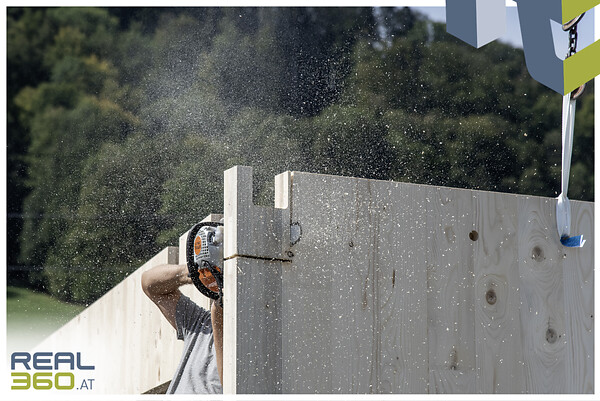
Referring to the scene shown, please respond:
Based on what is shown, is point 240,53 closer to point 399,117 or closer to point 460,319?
point 399,117

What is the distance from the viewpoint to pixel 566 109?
2939 millimetres

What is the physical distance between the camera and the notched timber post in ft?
8.27

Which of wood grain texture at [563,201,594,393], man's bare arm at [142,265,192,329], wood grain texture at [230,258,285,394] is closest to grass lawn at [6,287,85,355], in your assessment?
man's bare arm at [142,265,192,329]

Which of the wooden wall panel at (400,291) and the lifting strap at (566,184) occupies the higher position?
the lifting strap at (566,184)

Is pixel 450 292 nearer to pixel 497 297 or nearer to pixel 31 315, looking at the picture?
pixel 497 297

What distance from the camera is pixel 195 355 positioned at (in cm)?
367

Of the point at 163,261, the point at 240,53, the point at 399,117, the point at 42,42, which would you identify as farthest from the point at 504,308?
the point at 42,42

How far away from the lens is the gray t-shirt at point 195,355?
3571mm

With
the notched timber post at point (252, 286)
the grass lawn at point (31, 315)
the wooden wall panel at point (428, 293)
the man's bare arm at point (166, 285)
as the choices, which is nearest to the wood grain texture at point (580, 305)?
the wooden wall panel at point (428, 293)

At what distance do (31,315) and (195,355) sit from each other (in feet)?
50.7

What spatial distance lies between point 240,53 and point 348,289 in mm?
13511

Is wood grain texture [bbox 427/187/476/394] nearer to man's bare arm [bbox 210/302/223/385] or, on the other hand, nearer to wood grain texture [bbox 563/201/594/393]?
wood grain texture [bbox 563/201/594/393]

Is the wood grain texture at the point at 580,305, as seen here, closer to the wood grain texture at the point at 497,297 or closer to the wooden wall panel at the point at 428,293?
the wooden wall panel at the point at 428,293

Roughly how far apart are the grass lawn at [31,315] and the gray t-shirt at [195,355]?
1322 cm
